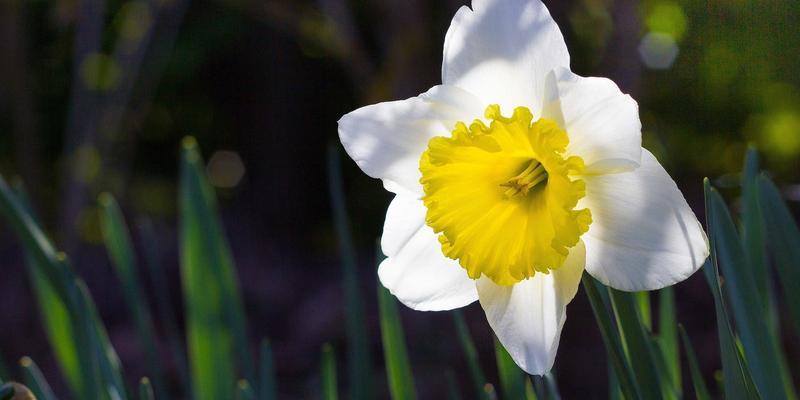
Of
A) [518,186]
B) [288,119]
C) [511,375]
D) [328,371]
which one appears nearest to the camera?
[518,186]

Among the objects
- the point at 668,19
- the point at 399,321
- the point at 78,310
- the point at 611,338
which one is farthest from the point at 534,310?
the point at 668,19

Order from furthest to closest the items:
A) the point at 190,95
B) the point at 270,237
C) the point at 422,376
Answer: the point at 190,95 → the point at 270,237 → the point at 422,376

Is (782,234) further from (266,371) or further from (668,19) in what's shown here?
(668,19)

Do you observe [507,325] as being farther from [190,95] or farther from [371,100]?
[190,95]

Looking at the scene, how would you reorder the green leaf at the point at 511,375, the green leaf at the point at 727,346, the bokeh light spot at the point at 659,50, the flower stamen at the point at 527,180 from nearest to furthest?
the green leaf at the point at 727,346 → the flower stamen at the point at 527,180 → the green leaf at the point at 511,375 → the bokeh light spot at the point at 659,50

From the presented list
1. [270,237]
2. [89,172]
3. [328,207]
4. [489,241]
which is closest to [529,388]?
[489,241]

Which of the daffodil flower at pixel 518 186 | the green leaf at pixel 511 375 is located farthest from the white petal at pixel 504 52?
the green leaf at pixel 511 375

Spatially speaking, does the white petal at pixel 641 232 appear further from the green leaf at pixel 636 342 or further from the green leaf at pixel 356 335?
the green leaf at pixel 356 335
